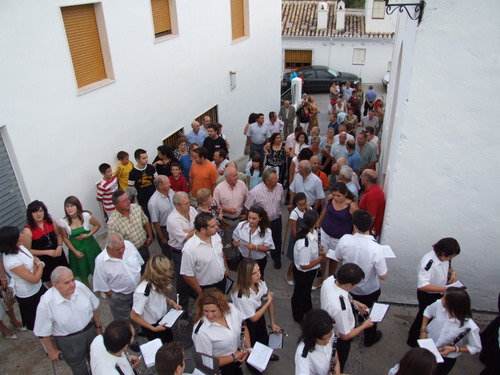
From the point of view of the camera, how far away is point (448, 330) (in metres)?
3.87

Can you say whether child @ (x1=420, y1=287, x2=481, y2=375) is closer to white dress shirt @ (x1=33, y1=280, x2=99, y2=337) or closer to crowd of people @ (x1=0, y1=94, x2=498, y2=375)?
crowd of people @ (x1=0, y1=94, x2=498, y2=375)

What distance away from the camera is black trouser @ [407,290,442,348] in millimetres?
4645

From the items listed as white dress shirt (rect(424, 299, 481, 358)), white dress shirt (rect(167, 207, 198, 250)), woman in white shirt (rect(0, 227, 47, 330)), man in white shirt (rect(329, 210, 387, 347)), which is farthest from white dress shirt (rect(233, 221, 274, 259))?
woman in white shirt (rect(0, 227, 47, 330))

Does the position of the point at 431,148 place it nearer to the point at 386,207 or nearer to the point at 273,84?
the point at 386,207

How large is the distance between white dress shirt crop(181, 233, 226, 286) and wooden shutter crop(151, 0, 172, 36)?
530 cm

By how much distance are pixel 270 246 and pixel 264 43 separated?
9.91 metres

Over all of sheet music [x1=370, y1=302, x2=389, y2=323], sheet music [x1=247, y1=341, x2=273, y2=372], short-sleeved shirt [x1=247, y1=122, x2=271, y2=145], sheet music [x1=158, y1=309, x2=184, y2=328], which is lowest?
short-sleeved shirt [x1=247, y1=122, x2=271, y2=145]

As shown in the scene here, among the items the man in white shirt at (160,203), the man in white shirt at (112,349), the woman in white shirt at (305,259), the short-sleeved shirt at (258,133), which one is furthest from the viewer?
the short-sleeved shirt at (258,133)

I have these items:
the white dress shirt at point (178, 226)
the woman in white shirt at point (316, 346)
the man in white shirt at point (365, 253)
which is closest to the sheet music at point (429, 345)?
the man in white shirt at point (365, 253)

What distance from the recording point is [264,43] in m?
13.5

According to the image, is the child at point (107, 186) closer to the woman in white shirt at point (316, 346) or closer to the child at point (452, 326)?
the woman in white shirt at point (316, 346)

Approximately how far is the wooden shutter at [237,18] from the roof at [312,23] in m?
14.3

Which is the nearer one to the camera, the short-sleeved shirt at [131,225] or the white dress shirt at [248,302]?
the white dress shirt at [248,302]

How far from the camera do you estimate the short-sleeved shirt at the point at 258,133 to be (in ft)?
31.4
